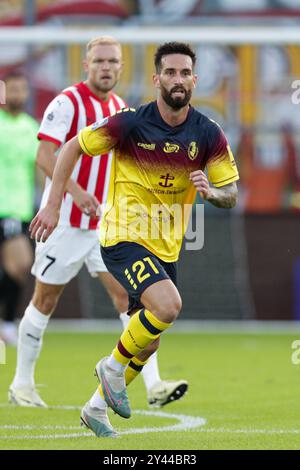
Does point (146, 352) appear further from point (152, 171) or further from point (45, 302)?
point (45, 302)

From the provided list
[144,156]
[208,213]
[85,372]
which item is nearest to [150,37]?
[208,213]

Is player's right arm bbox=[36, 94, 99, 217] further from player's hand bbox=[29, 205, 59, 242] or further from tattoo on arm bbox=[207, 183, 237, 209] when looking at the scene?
tattoo on arm bbox=[207, 183, 237, 209]

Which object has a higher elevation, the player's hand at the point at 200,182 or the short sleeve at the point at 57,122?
the short sleeve at the point at 57,122

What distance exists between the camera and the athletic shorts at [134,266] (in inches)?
250

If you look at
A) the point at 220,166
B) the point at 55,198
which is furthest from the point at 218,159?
the point at 55,198

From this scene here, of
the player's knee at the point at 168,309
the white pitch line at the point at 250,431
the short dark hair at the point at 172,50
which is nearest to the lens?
the player's knee at the point at 168,309

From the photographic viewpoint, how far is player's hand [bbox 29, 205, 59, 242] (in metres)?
6.44

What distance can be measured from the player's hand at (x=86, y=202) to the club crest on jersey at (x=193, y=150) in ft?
3.88

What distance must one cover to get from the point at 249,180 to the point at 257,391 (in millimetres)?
8857

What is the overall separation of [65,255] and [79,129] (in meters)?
0.81

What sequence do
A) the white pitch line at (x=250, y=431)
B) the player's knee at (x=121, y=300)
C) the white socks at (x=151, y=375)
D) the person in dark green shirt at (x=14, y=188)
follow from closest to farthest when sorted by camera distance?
the white pitch line at (x=250, y=431) → the white socks at (x=151, y=375) → the player's knee at (x=121, y=300) → the person in dark green shirt at (x=14, y=188)

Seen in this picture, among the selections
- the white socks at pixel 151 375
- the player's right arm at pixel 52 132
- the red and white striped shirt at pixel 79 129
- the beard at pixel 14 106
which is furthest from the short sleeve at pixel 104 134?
the beard at pixel 14 106

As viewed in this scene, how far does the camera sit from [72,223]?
8133 mm

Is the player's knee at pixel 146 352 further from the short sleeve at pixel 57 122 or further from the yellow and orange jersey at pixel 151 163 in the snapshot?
the short sleeve at pixel 57 122
